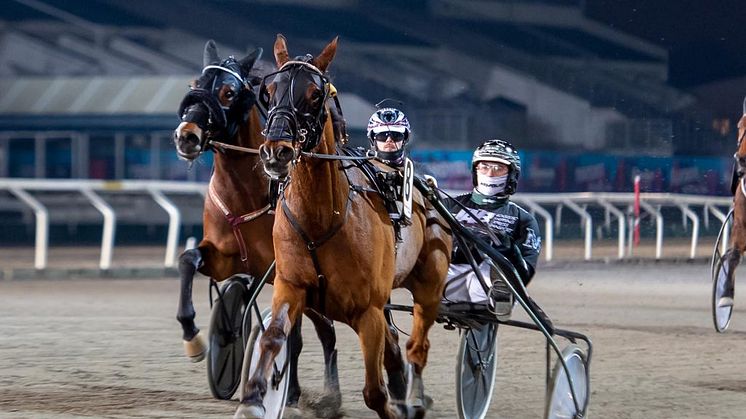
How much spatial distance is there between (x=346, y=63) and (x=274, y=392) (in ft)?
53.5

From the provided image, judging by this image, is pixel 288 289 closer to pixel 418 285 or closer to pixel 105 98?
pixel 418 285

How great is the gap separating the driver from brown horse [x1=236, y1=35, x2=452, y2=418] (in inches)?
31.0

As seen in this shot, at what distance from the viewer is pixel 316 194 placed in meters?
4.14

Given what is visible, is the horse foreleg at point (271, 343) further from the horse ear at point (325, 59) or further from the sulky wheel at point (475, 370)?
the sulky wheel at point (475, 370)

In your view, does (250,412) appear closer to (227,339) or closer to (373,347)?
(373,347)

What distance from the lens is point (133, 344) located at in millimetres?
7410

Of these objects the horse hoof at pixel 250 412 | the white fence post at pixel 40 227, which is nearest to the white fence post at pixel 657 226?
the white fence post at pixel 40 227

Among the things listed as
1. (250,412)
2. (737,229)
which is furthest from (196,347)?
(737,229)

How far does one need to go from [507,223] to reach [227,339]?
1363mm

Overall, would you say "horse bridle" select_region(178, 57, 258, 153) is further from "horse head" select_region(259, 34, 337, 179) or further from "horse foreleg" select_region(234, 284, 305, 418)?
"horse foreleg" select_region(234, 284, 305, 418)

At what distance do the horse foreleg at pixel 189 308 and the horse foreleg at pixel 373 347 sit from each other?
4.59ft

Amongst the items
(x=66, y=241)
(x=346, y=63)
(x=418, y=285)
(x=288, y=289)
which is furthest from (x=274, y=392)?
(x=346, y=63)

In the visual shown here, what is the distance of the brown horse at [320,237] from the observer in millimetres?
3938

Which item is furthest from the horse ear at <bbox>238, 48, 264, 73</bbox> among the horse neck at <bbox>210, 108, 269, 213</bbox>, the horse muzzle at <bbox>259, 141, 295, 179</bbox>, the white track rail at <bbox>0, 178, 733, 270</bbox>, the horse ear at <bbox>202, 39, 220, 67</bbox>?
the white track rail at <bbox>0, 178, 733, 270</bbox>
